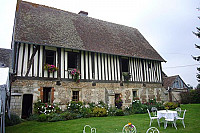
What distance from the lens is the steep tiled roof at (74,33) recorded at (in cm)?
949

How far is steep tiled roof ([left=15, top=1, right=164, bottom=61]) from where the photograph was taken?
9.49 meters

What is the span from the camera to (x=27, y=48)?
8750 millimetres

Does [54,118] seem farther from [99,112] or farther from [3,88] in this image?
[3,88]

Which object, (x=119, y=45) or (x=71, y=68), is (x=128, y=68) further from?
(x=71, y=68)

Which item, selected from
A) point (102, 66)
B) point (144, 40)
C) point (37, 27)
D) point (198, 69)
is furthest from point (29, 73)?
point (198, 69)

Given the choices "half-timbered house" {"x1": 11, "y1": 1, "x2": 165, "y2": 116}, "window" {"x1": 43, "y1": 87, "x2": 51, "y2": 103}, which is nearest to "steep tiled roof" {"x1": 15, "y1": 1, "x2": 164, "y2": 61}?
"half-timbered house" {"x1": 11, "y1": 1, "x2": 165, "y2": 116}

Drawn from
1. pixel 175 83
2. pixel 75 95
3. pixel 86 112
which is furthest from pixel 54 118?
pixel 175 83

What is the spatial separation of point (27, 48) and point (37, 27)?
1852 millimetres

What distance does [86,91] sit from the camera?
33.6 feet

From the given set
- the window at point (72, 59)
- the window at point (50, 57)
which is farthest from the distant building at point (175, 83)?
the window at point (50, 57)

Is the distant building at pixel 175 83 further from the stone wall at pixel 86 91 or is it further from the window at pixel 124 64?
the window at pixel 124 64

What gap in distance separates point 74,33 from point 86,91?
4.01 metres

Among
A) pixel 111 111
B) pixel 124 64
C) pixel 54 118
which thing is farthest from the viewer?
pixel 124 64

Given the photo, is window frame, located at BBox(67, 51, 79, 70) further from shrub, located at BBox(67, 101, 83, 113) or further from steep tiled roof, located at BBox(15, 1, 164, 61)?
shrub, located at BBox(67, 101, 83, 113)
